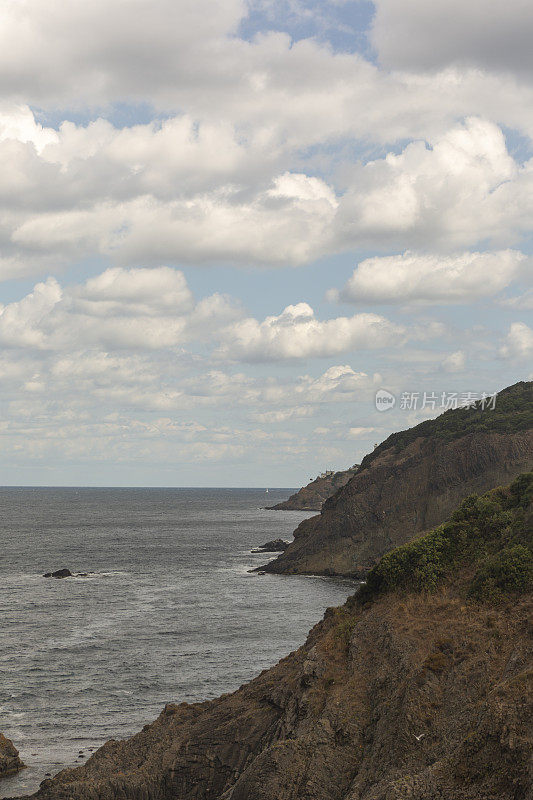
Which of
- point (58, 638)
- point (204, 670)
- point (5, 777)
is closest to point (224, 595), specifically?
point (58, 638)

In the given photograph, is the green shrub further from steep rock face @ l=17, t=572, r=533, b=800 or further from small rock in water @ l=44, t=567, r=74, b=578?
small rock in water @ l=44, t=567, r=74, b=578

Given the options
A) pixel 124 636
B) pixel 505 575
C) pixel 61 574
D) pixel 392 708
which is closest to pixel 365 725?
pixel 392 708

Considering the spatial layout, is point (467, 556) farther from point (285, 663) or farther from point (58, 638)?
point (58, 638)

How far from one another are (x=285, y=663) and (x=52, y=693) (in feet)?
72.6

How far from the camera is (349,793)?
2273 centimetres

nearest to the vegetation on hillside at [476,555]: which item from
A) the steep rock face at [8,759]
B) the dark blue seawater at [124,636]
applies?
the dark blue seawater at [124,636]

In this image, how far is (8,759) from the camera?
36.9 meters

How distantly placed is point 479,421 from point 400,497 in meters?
16.8

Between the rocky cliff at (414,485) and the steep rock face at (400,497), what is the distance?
128mm

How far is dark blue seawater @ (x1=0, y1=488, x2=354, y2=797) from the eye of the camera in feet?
145

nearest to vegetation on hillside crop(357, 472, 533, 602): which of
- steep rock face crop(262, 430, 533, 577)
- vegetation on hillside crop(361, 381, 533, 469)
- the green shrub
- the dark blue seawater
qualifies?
the green shrub

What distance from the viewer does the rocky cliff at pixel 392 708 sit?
66.6 ft

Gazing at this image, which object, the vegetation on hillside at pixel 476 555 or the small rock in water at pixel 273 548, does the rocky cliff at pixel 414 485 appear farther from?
the vegetation on hillside at pixel 476 555

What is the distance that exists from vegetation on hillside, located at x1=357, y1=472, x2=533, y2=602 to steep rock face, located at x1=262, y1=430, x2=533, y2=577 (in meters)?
58.9
